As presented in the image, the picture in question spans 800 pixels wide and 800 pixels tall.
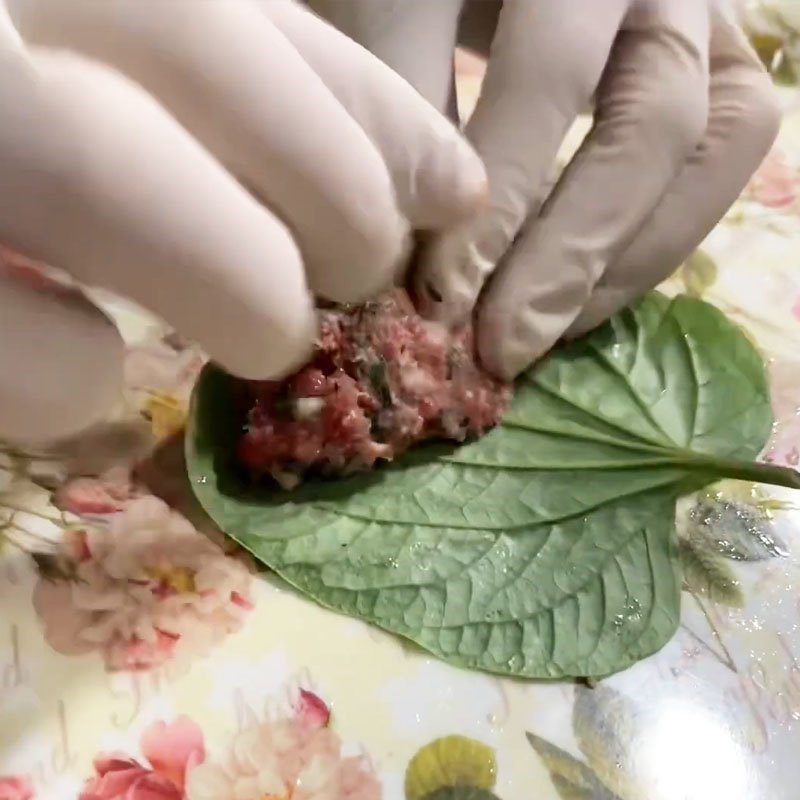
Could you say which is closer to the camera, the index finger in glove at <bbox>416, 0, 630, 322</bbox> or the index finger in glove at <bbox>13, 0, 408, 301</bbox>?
the index finger in glove at <bbox>13, 0, 408, 301</bbox>

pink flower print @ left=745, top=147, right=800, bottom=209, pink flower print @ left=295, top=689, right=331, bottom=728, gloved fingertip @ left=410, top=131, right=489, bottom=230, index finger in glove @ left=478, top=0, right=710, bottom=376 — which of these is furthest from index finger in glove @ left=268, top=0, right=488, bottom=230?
pink flower print @ left=745, top=147, right=800, bottom=209

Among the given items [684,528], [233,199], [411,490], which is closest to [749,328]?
[684,528]

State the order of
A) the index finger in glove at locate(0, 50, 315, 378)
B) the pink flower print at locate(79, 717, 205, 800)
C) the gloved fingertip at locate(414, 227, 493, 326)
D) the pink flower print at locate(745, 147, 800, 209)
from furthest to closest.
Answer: the pink flower print at locate(745, 147, 800, 209) < the gloved fingertip at locate(414, 227, 493, 326) < the pink flower print at locate(79, 717, 205, 800) < the index finger in glove at locate(0, 50, 315, 378)

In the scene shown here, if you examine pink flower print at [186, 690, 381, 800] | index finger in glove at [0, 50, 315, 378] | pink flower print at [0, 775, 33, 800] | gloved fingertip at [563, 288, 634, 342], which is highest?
index finger in glove at [0, 50, 315, 378]

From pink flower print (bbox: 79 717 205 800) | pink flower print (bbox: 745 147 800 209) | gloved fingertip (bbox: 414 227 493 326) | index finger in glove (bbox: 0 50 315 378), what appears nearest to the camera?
index finger in glove (bbox: 0 50 315 378)

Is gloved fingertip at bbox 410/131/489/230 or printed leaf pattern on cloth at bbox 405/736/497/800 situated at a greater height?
gloved fingertip at bbox 410/131/489/230

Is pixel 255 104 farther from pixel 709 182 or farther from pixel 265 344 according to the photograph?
pixel 709 182

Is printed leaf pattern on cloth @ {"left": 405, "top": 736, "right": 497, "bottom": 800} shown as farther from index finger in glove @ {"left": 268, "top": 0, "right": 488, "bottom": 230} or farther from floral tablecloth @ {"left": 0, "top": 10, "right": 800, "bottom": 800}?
index finger in glove @ {"left": 268, "top": 0, "right": 488, "bottom": 230}

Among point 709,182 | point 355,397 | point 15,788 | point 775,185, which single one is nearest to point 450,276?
point 355,397

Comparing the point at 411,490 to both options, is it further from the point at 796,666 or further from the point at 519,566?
the point at 796,666
